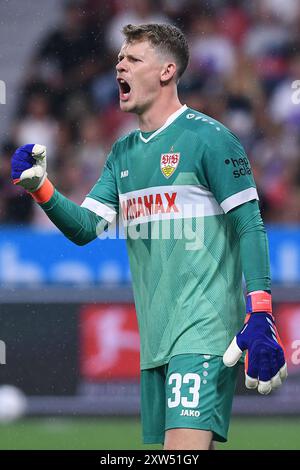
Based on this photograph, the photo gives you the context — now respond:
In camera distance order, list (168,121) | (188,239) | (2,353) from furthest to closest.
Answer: (2,353)
(168,121)
(188,239)

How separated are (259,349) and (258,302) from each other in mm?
227

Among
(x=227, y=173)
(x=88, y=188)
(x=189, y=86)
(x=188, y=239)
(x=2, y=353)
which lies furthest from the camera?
(x=189, y=86)

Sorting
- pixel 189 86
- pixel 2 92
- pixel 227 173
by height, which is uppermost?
pixel 189 86

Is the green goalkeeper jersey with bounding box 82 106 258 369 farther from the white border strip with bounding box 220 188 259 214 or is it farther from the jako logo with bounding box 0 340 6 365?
the jako logo with bounding box 0 340 6 365

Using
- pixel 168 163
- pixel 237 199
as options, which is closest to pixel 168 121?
pixel 168 163

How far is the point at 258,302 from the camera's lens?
4004 millimetres

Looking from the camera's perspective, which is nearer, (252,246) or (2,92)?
(252,246)

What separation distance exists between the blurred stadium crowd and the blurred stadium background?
0.04 feet

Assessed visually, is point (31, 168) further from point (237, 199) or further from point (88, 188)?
point (88, 188)

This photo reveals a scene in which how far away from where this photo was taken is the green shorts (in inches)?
158

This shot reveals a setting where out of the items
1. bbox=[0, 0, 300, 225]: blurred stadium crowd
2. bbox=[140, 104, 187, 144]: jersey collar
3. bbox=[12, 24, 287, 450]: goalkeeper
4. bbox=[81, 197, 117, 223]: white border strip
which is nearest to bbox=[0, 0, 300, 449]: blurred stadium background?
bbox=[0, 0, 300, 225]: blurred stadium crowd

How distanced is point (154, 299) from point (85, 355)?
3.88 metres

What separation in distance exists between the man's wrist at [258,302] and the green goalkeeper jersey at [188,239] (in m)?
0.19

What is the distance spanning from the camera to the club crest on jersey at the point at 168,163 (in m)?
4.27
